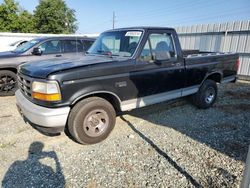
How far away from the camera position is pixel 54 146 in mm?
3760

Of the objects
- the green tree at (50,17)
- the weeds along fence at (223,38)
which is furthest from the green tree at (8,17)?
the weeds along fence at (223,38)

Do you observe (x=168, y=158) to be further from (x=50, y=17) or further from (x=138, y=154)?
(x=50, y=17)

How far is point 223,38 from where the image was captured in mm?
10883

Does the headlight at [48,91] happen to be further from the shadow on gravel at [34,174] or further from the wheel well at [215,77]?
the wheel well at [215,77]

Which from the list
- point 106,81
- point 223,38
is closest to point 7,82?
point 106,81

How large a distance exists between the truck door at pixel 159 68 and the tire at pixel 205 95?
0.87 meters

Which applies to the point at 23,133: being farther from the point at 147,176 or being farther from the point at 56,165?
the point at 147,176

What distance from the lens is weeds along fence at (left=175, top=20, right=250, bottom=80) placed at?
33.2 ft

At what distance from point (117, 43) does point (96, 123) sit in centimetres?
183

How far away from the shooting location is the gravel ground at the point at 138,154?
2863 millimetres

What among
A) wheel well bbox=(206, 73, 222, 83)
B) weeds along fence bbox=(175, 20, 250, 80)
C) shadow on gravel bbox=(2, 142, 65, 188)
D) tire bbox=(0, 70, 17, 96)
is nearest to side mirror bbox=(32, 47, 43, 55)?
tire bbox=(0, 70, 17, 96)

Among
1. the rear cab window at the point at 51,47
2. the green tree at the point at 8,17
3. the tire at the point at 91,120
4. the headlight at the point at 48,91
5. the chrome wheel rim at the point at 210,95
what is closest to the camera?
the headlight at the point at 48,91

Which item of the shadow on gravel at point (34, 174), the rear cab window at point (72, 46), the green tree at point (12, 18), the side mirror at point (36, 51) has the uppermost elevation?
the green tree at point (12, 18)

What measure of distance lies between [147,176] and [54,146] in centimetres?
180
